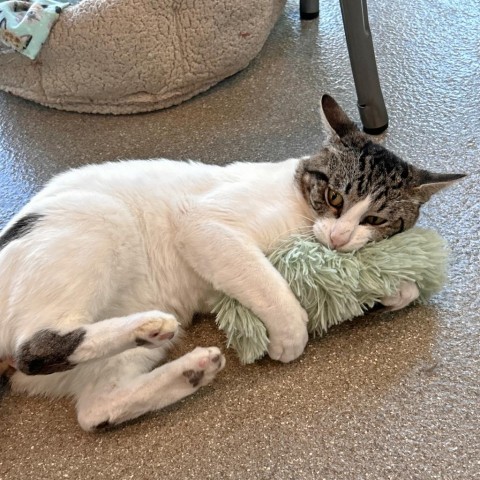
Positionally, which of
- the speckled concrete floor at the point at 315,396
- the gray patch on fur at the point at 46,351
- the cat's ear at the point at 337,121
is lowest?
the speckled concrete floor at the point at 315,396

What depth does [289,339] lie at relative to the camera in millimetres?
1102

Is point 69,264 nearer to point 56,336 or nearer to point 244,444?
point 56,336

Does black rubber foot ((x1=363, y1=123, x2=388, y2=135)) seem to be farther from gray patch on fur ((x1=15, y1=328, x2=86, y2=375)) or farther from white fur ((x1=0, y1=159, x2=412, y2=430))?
gray patch on fur ((x1=15, y1=328, x2=86, y2=375))

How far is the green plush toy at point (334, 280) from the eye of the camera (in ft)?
3.68

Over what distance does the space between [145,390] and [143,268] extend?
0.86 ft

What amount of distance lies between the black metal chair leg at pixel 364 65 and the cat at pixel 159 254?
425 mm

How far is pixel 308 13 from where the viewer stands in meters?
2.30

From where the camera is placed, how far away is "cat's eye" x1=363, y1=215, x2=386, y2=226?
1.20 m

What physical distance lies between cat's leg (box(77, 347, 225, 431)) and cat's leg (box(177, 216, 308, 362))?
12 centimetres

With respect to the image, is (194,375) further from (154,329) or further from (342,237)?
(342,237)

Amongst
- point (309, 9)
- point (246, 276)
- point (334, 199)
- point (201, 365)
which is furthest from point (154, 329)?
point (309, 9)

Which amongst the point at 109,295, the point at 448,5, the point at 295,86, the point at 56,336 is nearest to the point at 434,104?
the point at 295,86

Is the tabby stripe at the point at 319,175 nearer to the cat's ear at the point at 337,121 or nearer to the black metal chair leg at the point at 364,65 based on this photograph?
the cat's ear at the point at 337,121

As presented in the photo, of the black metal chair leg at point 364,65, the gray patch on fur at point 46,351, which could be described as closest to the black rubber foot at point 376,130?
the black metal chair leg at point 364,65
